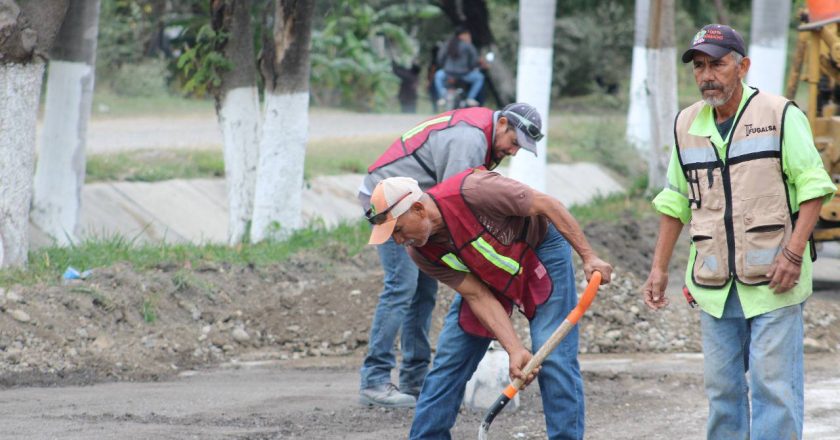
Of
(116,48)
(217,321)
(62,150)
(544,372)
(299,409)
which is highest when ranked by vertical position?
(116,48)

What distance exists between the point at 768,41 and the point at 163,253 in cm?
895

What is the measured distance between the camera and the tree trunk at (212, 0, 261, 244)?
11359 millimetres

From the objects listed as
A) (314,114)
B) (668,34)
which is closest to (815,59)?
(668,34)

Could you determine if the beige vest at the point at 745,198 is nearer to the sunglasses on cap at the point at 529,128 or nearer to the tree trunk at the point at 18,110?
the sunglasses on cap at the point at 529,128

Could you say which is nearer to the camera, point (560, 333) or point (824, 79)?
point (560, 333)

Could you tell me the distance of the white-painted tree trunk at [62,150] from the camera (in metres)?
10.8

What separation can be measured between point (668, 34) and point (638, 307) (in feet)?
18.0

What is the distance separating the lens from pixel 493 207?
17.0 feet

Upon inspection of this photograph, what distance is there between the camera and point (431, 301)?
7172 mm

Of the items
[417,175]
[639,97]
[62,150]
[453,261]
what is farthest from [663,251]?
[639,97]

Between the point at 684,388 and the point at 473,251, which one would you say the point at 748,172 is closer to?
the point at 473,251

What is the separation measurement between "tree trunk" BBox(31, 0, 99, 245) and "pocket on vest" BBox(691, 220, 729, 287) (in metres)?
6.92

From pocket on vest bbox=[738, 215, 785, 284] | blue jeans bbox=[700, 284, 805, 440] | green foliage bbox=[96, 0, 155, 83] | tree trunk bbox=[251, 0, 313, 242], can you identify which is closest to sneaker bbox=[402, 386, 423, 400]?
blue jeans bbox=[700, 284, 805, 440]

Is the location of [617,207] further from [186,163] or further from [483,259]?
[483,259]
